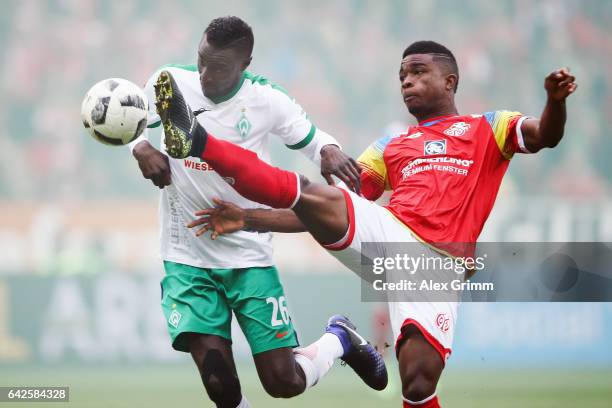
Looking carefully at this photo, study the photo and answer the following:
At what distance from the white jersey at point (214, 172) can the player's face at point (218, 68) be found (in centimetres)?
7

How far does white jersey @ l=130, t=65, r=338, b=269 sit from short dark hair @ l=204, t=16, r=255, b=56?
0.27 meters

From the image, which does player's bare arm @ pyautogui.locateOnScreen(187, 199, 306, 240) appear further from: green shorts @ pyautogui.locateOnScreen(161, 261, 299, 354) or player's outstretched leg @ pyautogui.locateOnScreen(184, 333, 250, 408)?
player's outstretched leg @ pyautogui.locateOnScreen(184, 333, 250, 408)

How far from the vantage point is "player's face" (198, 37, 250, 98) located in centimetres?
567

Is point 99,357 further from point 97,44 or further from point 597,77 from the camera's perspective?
point 597,77

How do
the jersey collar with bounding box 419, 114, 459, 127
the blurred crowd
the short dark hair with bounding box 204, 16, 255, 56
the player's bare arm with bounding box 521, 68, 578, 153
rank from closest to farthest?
the player's bare arm with bounding box 521, 68, 578, 153 → the short dark hair with bounding box 204, 16, 255, 56 → the jersey collar with bounding box 419, 114, 459, 127 → the blurred crowd

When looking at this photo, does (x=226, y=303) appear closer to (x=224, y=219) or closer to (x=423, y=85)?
(x=224, y=219)

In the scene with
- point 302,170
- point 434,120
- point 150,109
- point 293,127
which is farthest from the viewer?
point 302,170

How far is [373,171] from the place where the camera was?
20.1ft

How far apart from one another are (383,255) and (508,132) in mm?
1089

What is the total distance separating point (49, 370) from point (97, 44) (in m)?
6.45

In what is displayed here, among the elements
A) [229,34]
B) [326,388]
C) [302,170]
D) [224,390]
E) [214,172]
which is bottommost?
[326,388]

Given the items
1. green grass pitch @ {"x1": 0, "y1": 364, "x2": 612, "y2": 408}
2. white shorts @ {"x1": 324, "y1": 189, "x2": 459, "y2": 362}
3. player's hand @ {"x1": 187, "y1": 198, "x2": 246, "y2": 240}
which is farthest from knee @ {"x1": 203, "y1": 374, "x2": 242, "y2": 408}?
green grass pitch @ {"x1": 0, "y1": 364, "x2": 612, "y2": 408}

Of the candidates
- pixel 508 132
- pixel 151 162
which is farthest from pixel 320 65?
pixel 151 162

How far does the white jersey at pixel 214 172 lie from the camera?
579 centimetres
